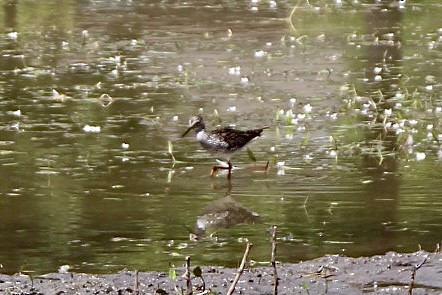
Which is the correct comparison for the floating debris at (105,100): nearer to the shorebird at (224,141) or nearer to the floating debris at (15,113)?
the floating debris at (15,113)

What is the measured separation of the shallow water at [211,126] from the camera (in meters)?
8.76

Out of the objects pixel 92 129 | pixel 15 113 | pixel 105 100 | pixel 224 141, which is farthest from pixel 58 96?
pixel 224 141

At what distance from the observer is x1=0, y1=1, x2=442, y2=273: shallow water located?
345 inches

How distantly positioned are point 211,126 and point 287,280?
5.19 m

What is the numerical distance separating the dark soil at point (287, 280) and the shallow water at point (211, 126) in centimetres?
35

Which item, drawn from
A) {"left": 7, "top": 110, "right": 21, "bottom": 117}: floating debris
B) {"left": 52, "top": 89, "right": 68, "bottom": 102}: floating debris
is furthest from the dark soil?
{"left": 52, "top": 89, "right": 68, "bottom": 102}: floating debris

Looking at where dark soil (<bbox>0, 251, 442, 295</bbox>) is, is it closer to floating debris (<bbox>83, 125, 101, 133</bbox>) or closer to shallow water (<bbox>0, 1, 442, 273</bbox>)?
shallow water (<bbox>0, 1, 442, 273</bbox>)

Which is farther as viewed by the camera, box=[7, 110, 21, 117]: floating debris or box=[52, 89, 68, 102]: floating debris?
box=[52, 89, 68, 102]: floating debris

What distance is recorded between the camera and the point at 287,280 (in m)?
7.58

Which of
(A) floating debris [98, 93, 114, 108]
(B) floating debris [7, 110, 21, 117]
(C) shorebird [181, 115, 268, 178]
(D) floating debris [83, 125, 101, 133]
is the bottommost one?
(A) floating debris [98, 93, 114, 108]

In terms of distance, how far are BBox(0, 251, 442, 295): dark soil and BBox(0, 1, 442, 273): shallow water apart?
13.8 inches

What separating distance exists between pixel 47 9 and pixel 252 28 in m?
3.77

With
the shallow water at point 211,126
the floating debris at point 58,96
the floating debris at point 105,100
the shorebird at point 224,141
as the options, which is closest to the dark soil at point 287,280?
the shallow water at point 211,126

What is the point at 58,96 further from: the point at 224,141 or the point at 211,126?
the point at 224,141
